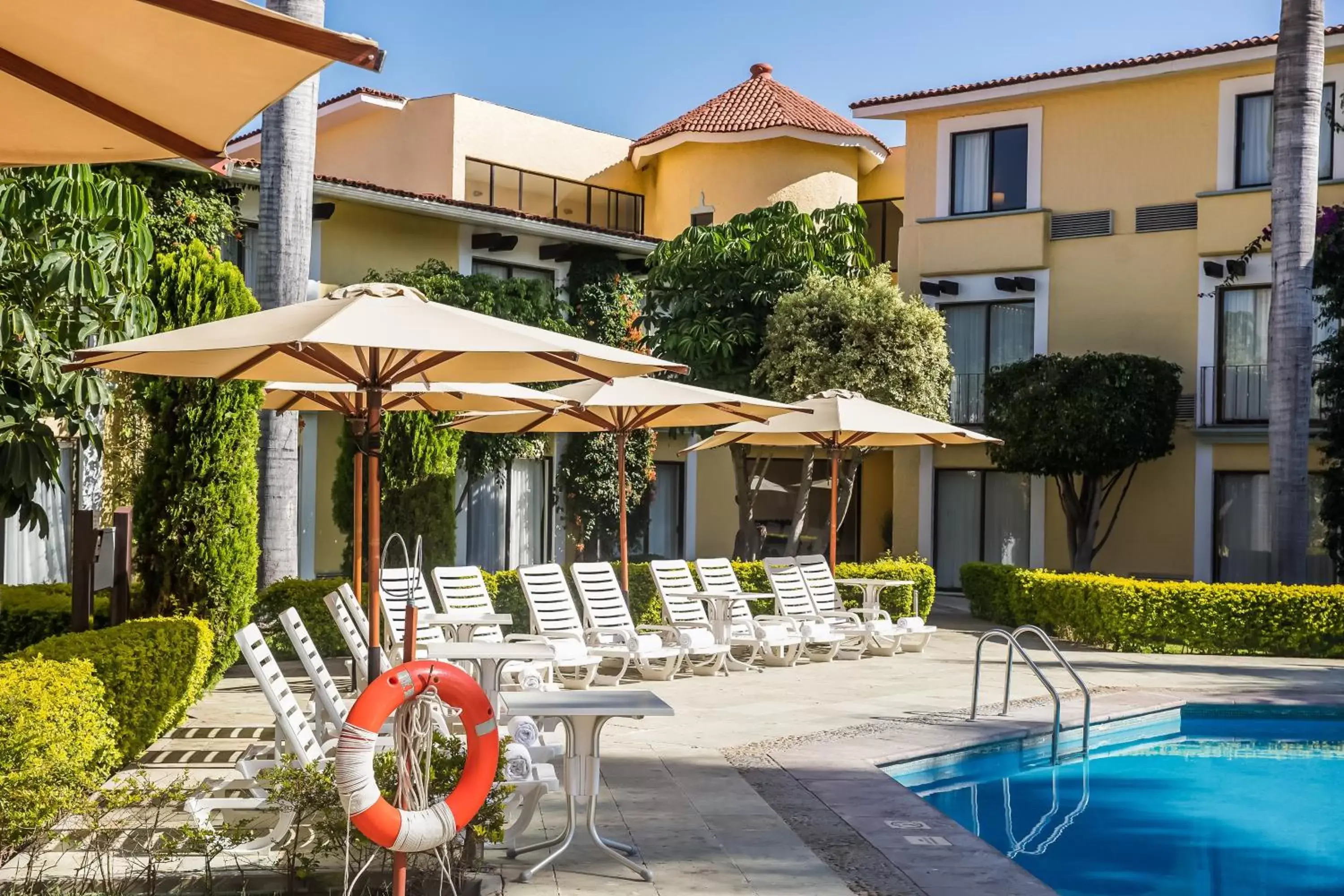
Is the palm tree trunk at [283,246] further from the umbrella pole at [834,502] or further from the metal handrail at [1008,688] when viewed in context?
the metal handrail at [1008,688]

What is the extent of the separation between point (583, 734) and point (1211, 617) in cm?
1259

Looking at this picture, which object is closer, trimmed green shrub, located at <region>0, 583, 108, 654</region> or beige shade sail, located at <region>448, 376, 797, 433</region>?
trimmed green shrub, located at <region>0, 583, 108, 654</region>

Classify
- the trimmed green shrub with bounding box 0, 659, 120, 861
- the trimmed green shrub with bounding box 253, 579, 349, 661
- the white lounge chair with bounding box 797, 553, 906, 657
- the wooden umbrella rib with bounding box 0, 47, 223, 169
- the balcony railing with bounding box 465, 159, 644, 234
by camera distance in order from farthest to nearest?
the balcony railing with bounding box 465, 159, 644, 234 < the white lounge chair with bounding box 797, 553, 906, 657 < the trimmed green shrub with bounding box 253, 579, 349, 661 < the trimmed green shrub with bounding box 0, 659, 120, 861 < the wooden umbrella rib with bounding box 0, 47, 223, 169

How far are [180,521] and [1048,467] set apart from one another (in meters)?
15.6

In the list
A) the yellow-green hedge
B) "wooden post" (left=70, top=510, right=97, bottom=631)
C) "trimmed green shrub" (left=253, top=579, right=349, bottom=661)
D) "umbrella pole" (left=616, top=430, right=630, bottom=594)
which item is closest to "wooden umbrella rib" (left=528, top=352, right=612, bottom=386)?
"wooden post" (left=70, top=510, right=97, bottom=631)

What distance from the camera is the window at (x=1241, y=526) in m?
23.6

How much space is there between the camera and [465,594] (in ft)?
41.0

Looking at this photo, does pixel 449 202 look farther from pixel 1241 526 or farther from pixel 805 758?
pixel 805 758

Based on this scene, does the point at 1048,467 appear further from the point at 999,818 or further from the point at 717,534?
the point at 999,818

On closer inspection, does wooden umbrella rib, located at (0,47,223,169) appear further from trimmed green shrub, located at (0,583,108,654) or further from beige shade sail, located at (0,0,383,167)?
trimmed green shrub, located at (0,583,108,654)

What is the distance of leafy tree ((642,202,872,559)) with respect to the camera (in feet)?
73.3

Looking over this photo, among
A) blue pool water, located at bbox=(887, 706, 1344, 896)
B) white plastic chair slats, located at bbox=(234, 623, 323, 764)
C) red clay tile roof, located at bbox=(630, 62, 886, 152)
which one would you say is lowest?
blue pool water, located at bbox=(887, 706, 1344, 896)

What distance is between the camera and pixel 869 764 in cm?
924

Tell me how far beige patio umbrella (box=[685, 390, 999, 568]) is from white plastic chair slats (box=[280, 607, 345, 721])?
760 centimetres
